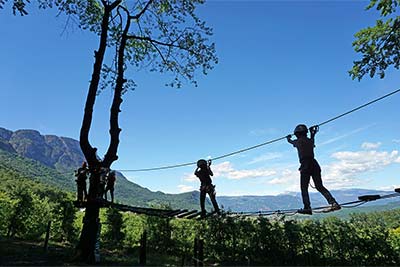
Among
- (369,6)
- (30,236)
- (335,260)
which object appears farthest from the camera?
(30,236)

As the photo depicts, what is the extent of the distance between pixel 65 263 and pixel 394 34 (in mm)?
12563

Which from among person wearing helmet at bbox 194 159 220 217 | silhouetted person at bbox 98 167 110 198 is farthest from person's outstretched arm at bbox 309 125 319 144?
silhouetted person at bbox 98 167 110 198

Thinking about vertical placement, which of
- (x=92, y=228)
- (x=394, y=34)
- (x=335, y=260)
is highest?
(x=394, y=34)

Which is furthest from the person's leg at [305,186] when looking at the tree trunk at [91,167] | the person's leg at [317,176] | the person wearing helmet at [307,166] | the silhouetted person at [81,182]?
the silhouetted person at [81,182]

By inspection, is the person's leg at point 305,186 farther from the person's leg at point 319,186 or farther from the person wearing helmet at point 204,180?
the person wearing helmet at point 204,180

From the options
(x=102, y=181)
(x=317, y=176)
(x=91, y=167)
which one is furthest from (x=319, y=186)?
(x=91, y=167)

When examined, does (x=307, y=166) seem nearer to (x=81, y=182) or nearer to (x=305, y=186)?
(x=305, y=186)

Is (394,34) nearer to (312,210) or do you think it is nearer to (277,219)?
(312,210)

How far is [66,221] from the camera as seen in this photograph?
744 inches

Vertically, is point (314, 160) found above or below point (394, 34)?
below

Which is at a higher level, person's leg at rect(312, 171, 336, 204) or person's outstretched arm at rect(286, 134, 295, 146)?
person's outstretched arm at rect(286, 134, 295, 146)

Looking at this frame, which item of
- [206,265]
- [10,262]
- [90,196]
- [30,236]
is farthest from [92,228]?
[30,236]

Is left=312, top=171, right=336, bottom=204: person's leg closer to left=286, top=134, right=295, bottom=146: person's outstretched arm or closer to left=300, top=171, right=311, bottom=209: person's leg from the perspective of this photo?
left=300, top=171, right=311, bottom=209: person's leg

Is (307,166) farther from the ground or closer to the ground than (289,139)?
closer to the ground
